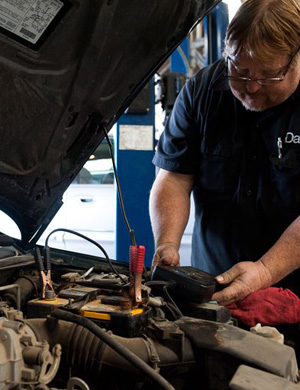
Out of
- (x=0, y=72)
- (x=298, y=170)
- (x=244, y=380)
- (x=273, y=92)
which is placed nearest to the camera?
(x=244, y=380)

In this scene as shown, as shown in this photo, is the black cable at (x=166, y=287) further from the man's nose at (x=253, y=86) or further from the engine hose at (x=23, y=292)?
the man's nose at (x=253, y=86)

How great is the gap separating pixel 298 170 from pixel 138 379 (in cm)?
96

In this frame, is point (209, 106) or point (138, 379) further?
point (209, 106)

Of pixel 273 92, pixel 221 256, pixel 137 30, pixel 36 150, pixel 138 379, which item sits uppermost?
pixel 137 30

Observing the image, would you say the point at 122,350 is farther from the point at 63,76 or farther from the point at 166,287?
the point at 63,76

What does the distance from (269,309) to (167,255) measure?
0.38 m

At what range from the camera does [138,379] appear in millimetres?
843

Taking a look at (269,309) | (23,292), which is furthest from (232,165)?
(23,292)

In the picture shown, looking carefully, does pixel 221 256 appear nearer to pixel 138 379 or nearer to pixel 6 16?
pixel 138 379

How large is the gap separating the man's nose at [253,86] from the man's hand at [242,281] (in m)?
0.51

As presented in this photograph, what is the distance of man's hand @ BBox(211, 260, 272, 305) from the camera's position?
125cm

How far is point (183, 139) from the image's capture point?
1.73 meters

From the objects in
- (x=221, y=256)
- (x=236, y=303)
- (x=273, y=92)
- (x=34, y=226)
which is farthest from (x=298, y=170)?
(x=34, y=226)

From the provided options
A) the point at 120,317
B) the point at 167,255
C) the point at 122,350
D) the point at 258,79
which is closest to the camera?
the point at 122,350
